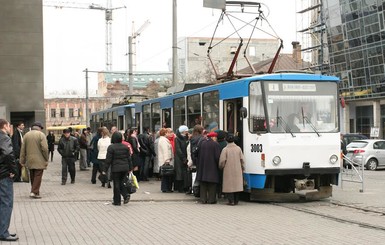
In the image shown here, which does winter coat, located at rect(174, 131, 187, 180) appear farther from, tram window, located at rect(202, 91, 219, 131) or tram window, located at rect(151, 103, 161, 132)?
tram window, located at rect(151, 103, 161, 132)

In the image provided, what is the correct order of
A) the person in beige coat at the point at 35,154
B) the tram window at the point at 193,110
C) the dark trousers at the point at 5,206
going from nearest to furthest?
the dark trousers at the point at 5,206, the person in beige coat at the point at 35,154, the tram window at the point at 193,110

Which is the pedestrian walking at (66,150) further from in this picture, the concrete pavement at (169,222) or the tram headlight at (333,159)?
the tram headlight at (333,159)

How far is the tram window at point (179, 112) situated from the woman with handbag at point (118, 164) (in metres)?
5.91

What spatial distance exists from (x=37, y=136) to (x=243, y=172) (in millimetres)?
5134

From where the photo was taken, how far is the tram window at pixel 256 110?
13906 millimetres

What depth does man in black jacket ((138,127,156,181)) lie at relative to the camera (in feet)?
65.2

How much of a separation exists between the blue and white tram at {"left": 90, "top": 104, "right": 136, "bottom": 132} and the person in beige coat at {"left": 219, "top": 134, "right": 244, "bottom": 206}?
13.6m

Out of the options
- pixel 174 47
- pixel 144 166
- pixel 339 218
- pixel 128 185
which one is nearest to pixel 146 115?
pixel 174 47

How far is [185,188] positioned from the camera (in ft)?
54.2

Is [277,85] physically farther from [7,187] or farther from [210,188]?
[7,187]

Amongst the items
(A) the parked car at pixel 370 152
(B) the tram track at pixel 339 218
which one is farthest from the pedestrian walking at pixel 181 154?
(A) the parked car at pixel 370 152

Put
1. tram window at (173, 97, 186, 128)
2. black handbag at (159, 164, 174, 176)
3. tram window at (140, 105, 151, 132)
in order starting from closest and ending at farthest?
black handbag at (159, 164, 174, 176)
tram window at (173, 97, 186, 128)
tram window at (140, 105, 151, 132)

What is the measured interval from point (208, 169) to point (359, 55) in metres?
43.2

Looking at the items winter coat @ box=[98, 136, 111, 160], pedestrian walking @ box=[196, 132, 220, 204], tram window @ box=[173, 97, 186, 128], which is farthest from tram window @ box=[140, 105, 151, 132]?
pedestrian walking @ box=[196, 132, 220, 204]
